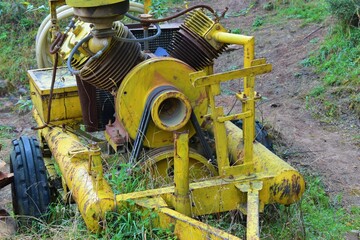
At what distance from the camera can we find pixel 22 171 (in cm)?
485

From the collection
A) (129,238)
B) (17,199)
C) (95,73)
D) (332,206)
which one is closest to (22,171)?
(17,199)

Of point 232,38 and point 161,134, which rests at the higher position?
point 232,38

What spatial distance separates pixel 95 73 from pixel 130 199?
1088mm

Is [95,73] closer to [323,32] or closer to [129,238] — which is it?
[129,238]

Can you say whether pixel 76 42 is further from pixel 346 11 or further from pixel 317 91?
pixel 346 11

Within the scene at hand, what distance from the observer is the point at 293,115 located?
787cm

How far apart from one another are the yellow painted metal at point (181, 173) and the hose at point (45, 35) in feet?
8.81

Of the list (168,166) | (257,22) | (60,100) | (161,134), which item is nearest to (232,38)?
(161,134)

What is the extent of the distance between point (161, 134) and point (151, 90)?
36 cm

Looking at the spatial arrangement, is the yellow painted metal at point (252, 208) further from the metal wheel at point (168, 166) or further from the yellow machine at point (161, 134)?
the metal wheel at point (168, 166)

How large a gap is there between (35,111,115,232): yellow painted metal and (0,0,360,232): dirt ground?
140cm

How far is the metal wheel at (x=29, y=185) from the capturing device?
476cm

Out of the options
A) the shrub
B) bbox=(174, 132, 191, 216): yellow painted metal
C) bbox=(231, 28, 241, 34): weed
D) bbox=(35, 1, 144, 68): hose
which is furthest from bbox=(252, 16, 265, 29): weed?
bbox=(174, 132, 191, 216): yellow painted metal

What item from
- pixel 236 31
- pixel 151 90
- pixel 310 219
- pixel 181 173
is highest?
pixel 151 90
